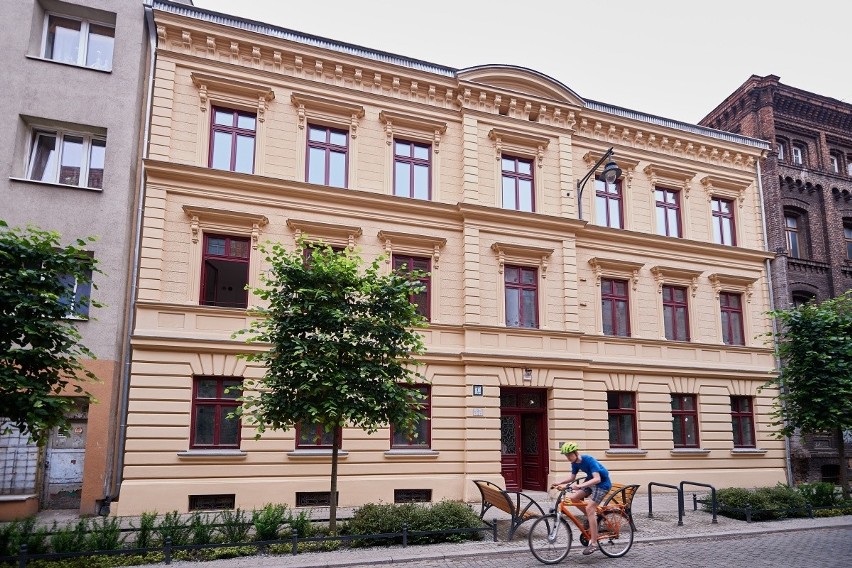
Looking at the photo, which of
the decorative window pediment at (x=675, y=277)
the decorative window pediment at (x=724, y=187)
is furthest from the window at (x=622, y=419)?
the decorative window pediment at (x=724, y=187)

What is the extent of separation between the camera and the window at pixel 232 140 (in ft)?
55.5

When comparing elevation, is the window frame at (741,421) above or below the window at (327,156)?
below

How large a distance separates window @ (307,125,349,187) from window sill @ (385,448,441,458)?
7985mm

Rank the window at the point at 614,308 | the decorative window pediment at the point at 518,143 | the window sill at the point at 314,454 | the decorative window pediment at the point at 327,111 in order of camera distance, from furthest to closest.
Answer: the window at the point at 614,308 → the decorative window pediment at the point at 518,143 → the decorative window pediment at the point at 327,111 → the window sill at the point at 314,454

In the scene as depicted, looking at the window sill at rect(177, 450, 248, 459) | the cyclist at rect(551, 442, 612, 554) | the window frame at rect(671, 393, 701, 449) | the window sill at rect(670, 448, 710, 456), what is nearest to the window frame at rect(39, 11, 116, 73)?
the window sill at rect(177, 450, 248, 459)

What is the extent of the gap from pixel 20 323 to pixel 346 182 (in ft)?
33.0

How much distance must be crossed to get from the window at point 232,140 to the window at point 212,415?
6007 millimetres

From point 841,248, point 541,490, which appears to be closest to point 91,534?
point 541,490

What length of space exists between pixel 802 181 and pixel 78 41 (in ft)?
87.2

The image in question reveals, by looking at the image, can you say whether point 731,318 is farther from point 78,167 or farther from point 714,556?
point 78,167

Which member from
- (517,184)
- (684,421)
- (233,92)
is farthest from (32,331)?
(684,421)

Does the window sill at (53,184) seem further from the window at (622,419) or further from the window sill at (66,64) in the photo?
the window at (622,419)

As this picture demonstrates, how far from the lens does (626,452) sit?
1898 cm

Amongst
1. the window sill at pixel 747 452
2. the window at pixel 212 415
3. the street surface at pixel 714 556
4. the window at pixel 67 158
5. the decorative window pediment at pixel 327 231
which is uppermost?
the window at pixel 67 158
